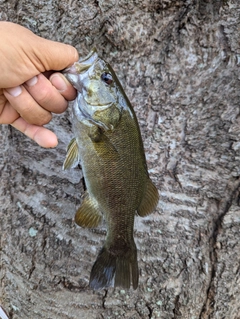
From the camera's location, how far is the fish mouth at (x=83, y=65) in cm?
156

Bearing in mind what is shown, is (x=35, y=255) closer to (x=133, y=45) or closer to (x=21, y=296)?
(x=21, y=296)

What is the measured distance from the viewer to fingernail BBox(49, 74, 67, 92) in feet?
5.07

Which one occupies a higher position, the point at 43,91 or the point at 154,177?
the point at 43,91

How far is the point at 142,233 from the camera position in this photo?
1.93 metres

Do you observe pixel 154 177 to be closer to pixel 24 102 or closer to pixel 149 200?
pixel 149 200

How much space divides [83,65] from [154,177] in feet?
2.43

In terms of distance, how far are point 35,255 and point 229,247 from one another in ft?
3.82

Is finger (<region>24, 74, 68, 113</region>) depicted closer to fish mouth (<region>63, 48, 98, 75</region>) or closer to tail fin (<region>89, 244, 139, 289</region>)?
fish mouth (<region>63, 48, 98, 75</region>)

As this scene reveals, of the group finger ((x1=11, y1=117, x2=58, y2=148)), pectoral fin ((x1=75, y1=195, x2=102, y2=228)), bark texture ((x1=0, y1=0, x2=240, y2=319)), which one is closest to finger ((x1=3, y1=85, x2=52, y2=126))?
finger ((x1=11, y1=117, x2=58, y2=148))

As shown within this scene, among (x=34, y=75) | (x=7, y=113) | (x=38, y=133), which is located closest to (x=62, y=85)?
(x=34, y=75)

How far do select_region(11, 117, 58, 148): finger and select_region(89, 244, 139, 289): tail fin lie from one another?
2.14 feet

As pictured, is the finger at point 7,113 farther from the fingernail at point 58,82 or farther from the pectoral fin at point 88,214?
the pectoral fin at point 88,214

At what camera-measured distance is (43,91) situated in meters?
1.53

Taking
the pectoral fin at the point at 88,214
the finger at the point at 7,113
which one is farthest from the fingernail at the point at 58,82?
the pectoral fin at the point at 88,214
